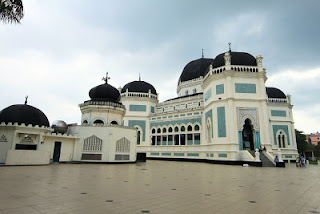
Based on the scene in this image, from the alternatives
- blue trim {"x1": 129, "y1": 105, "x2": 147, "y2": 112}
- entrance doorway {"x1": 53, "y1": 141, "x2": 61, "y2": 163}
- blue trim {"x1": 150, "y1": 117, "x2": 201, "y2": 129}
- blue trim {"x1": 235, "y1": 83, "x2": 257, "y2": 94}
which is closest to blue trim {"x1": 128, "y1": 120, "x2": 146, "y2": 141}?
blue trim {"x1": 150, "y1": 117, "x2": 201, "y2": 129}

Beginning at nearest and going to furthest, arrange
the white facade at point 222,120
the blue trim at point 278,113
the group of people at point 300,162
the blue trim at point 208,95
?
the group of people at point 300,162
the white facade at point 222,120
the blue trim at point 208,95
the blue trim at point 278,113

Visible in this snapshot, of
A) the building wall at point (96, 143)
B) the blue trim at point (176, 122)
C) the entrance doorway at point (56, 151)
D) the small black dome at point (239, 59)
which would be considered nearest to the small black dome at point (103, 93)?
the building wall at point (96, 143)

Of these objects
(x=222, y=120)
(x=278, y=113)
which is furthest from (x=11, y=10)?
(x=278, y=113)

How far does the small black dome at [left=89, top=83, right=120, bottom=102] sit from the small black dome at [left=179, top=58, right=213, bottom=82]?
16669 millimetres

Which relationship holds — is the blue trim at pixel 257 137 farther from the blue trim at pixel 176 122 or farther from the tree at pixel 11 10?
the tree at pixel 11 10

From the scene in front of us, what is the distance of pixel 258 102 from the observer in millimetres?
22156

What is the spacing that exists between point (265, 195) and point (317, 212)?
5.16ft

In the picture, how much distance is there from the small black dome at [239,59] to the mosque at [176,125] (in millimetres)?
115

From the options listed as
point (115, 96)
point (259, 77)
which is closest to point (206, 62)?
point (259, 77)

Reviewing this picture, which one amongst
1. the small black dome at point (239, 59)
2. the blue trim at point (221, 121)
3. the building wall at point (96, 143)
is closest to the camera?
the building wall at point (96, 143)

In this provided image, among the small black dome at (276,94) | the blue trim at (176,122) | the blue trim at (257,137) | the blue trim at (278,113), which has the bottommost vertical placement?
the blue trim at (257,137)

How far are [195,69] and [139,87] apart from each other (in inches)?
401

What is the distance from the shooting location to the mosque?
15930 millimetres

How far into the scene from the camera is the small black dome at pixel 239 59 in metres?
23.3
